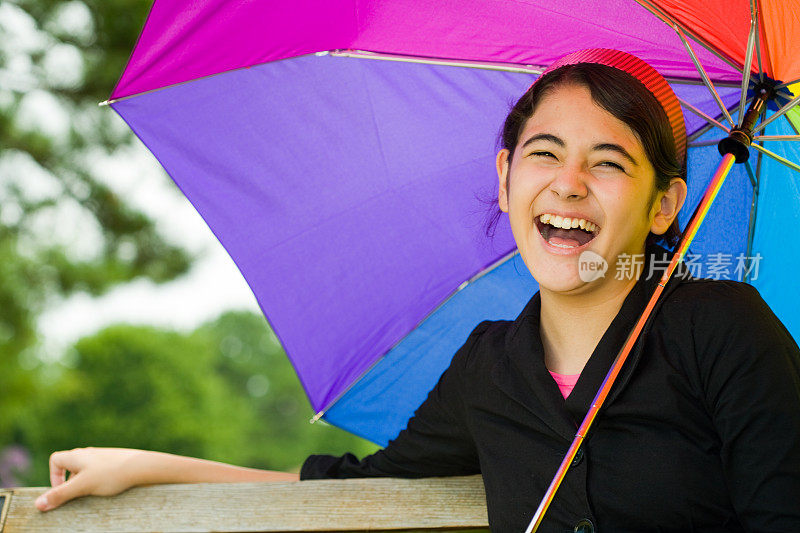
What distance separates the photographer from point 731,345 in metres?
1.53

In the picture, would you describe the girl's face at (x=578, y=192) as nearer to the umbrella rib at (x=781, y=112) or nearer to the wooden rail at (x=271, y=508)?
the umbrella rib at (x=781, y=112)

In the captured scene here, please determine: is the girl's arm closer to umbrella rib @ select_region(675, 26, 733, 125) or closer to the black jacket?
the black jacket

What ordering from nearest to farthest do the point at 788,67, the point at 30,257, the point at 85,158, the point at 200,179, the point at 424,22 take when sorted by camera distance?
1. the point at 788,67
2. the point at 424,22
3. the point at 200,179
4. the point at 30,257
5. the point at 85,158

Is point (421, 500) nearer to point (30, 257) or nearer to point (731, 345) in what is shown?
point (731, 345)

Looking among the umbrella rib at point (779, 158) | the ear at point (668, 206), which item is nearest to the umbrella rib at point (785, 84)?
the umbrella rib at point (779, 158)

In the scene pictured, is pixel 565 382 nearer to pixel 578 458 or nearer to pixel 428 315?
pixel 578 458

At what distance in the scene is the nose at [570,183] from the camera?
1.69 m

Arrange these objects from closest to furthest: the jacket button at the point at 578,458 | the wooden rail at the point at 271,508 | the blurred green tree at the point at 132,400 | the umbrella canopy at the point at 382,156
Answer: the jacket button at the point at 578,458
the umbrella canopy at the point at 382,156
the wooden rail at the point at 271,508
the blurred green tree at the point at 132,400

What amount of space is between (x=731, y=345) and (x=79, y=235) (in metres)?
7.14

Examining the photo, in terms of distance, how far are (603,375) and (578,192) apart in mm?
352

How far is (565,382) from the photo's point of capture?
181 centimetres

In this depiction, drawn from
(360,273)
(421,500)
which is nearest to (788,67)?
(360,273)

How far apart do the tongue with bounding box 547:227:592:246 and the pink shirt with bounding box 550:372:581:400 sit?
276mm

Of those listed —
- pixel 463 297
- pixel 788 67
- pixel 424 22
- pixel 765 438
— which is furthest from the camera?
pixel 463 297
